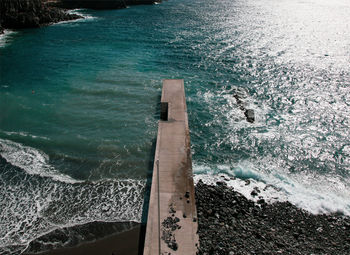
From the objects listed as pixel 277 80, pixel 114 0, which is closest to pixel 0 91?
Result: pixel 277 80

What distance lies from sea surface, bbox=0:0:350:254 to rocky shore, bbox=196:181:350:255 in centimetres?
133

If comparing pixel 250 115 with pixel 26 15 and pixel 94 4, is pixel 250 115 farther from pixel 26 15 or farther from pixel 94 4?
pixel 94 4

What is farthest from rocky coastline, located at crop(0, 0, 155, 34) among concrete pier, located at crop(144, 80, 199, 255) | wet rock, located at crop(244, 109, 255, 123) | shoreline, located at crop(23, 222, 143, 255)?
shoreline, located at crop(23, 222, 143, 255)

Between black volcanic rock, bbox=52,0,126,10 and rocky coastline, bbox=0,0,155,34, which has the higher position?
black volcanic rock, bbox=52,0,126,10

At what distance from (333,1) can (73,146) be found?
113m

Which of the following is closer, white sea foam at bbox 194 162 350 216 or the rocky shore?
the rocky shore

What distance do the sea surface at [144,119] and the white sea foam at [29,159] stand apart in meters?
0.12

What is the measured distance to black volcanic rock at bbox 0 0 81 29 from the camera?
55.8 meters

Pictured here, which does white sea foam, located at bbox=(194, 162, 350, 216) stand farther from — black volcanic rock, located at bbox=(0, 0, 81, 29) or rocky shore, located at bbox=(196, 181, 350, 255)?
black volcanic rock, located at bbox=(0, 0, 81, 29)

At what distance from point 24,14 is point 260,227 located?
207 feet

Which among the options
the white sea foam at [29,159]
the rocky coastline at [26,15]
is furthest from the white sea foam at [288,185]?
the rocky coastline at [26,15]

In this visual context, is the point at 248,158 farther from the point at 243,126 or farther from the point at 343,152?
the point at 343,152

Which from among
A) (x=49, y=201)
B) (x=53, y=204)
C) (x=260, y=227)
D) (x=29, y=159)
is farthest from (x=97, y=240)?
(x=29, y=159)

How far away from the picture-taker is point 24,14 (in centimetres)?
5672
